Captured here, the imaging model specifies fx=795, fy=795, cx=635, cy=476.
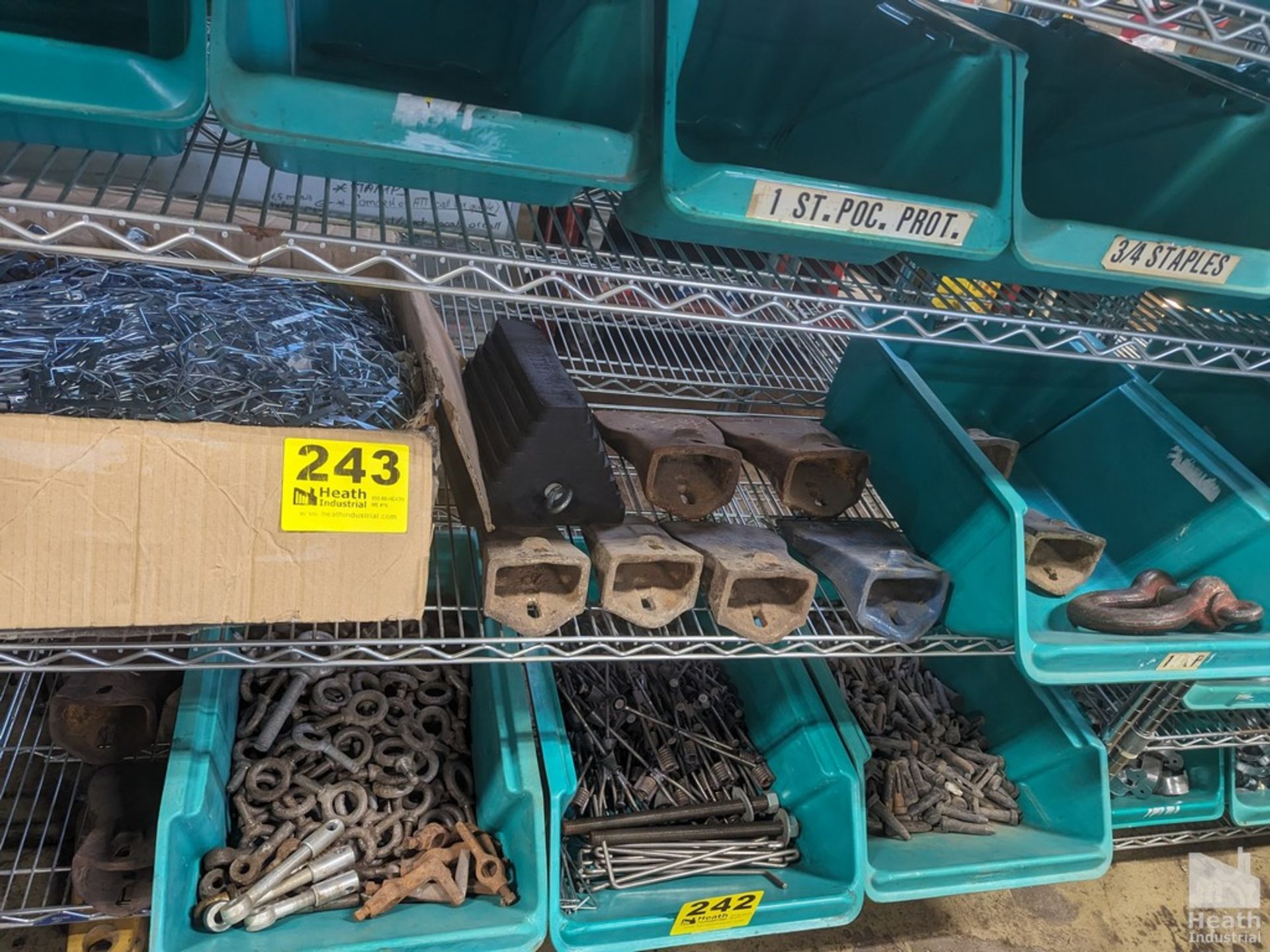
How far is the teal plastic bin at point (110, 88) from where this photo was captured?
1.91 ft

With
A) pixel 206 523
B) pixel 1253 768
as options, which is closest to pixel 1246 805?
pixel 1253 768

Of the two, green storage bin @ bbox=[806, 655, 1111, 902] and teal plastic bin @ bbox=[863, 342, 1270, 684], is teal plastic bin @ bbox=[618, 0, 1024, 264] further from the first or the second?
green storage bin @ bbox=[806, 655, 1111, 902]

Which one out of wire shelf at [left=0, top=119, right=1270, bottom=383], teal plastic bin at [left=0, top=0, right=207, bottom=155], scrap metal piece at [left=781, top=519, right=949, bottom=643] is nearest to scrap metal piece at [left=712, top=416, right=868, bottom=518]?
scrap metal piece at [left=781, top=519, right=949, bottom=643]

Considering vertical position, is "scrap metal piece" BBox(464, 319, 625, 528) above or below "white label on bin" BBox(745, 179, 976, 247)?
below

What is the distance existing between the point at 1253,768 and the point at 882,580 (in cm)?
125

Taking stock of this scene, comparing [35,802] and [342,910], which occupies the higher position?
[342,910]

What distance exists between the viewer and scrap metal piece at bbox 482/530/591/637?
0.96 meters

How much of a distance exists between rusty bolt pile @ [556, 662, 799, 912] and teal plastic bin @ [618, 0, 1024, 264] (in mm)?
893

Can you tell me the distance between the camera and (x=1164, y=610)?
3.70ft

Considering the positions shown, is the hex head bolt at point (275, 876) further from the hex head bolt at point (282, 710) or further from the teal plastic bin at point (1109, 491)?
the teal plastic bin at point (1109, 491)

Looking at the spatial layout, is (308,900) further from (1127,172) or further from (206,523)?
(1127,172)

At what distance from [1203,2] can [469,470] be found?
862mm

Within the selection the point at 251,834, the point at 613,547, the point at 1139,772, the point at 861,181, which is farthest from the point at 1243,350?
the point at 251,834

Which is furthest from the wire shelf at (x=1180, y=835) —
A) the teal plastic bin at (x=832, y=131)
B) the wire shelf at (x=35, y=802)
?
the wire shelf at (x=35, y=802)
